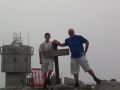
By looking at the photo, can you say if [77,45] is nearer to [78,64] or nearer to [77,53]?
[77,53]

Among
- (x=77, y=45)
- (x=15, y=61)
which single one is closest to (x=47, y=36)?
(x=77, y=45)

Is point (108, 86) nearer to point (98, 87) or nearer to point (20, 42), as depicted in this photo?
point (98, 87)

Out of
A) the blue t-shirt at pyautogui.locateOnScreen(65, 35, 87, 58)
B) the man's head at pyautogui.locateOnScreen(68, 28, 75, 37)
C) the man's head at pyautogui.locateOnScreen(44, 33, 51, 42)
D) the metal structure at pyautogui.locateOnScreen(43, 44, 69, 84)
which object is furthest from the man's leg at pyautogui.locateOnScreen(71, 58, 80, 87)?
the man's head at pyautogui.locateOnScreen(44, 33, 51, 42)

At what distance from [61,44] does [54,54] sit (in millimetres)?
596

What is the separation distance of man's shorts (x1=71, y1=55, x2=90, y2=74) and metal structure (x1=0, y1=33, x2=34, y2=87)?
19.9 meters

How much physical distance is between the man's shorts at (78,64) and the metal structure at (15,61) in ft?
65.3

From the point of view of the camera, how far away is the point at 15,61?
35438 millimetres

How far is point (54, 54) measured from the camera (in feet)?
52.1

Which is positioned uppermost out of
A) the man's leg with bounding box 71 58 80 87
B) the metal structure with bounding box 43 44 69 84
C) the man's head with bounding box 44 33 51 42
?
the man's head with bounding box 44 33 51 42

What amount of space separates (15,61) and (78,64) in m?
20.9

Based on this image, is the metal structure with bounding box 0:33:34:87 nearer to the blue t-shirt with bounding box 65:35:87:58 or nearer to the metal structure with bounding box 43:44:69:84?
the metal structure with bounding box 43:44:69:84

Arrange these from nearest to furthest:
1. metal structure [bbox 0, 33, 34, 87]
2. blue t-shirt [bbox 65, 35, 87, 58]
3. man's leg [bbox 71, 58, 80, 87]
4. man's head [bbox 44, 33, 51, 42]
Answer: blue t-shirt [bbox 65, 35, 87, 58], man's leg [bbox 71, 58, 80, 87], man's head [bbox 44, 33, 51, 42], metal structure [bbox 0, 33, 34, 87]

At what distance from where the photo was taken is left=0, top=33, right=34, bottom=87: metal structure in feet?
115

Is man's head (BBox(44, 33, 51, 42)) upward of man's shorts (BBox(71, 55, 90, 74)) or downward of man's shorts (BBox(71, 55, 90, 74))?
upward
